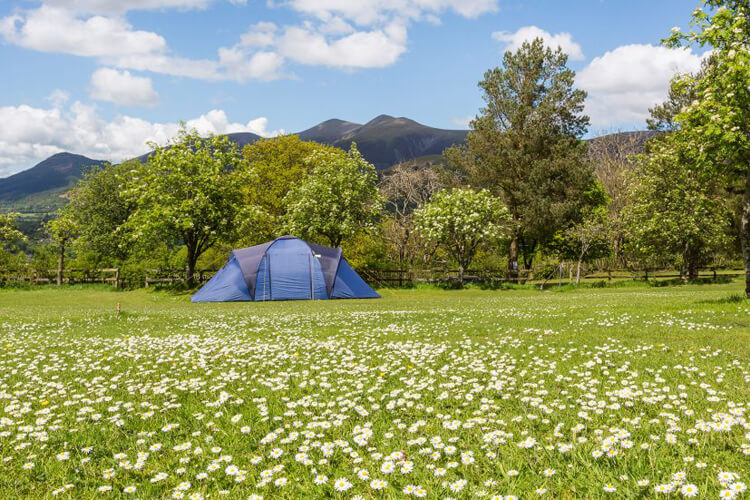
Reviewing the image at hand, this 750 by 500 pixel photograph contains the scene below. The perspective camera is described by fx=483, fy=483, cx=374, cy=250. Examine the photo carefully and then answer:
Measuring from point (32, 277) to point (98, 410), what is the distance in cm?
4826

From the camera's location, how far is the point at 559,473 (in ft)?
13.5

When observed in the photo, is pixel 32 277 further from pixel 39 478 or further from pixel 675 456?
pixel 675 456

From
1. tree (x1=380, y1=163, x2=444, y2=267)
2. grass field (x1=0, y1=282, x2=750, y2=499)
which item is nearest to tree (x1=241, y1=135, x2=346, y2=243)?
tree (x1=380, y1=163, x2=444, y2=267)

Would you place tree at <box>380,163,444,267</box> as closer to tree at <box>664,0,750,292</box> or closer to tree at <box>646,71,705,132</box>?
tree at <box>646,71,705,132</box>

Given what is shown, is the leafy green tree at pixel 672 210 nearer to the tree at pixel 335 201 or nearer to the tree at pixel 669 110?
the tree at pixel 669 110

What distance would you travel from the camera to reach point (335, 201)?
40156 millimetres

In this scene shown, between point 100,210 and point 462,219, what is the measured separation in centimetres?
4640

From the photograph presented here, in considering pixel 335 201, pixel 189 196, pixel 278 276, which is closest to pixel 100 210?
pixel 189 196

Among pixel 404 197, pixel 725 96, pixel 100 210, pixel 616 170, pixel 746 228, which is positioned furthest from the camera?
pixel 616 170

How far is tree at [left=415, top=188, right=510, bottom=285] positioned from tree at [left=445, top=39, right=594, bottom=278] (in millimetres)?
5759

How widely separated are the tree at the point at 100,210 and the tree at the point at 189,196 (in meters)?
21.6

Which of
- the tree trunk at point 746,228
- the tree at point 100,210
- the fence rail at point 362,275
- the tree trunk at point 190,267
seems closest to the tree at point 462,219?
the fence rail at point 362,275

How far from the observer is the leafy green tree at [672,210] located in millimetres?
39594

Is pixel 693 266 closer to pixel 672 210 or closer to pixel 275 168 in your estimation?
pixel 672 210
